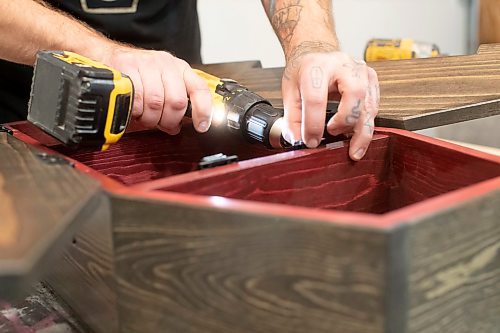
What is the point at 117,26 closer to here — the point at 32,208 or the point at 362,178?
the point at 362,178

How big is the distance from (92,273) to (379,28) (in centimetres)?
192

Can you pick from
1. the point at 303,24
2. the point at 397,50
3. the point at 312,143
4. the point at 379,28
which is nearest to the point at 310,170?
the point at 312,143

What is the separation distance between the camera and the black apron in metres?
1.06

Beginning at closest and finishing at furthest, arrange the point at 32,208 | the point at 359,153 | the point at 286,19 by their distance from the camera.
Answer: the point at 32,208 < the point at 359,153 < the point at 286,19

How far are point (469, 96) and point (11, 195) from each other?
661mm

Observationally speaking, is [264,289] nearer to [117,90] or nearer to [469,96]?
[117,90]

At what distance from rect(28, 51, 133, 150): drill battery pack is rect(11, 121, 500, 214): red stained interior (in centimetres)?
10

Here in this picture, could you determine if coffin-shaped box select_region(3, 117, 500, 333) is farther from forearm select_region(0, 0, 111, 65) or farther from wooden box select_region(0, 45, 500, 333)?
forearm select_region(0, 0, 111, 65)

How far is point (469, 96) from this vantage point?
90 cm

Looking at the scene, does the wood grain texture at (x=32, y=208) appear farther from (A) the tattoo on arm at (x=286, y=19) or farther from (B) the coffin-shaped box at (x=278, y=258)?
(A) the tattoo on arm at (x=286, y=19)

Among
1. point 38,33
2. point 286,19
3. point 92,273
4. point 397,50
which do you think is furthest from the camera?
point 397,50

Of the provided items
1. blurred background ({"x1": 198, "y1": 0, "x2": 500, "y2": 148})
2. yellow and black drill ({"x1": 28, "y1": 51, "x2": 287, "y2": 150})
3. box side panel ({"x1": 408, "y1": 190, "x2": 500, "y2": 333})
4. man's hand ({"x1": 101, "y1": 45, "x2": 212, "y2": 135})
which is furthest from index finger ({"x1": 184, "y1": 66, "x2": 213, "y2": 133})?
blurred background ({"x1": 198, "y1": 0, "x2": 500, "y2": 148})

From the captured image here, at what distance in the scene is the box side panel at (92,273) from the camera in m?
0.57

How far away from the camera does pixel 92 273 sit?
24.5 inches
